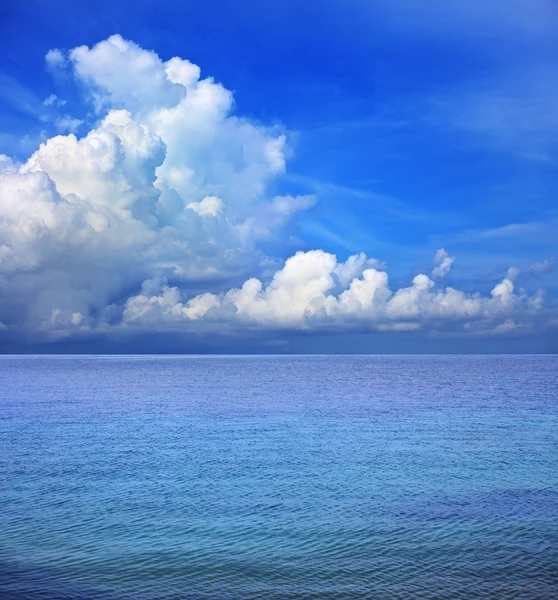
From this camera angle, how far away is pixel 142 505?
2995 centimetres

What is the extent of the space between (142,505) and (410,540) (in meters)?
13.9

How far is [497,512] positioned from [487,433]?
1105 inches

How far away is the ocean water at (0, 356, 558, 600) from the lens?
66.8 feet

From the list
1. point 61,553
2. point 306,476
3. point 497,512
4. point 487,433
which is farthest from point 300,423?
point 61,553

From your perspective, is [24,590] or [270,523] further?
[270,523]

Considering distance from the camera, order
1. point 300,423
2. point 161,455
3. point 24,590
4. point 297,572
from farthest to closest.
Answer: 1. point 300,423
2. point 161,455
3. point 297,572
4. point 24,590

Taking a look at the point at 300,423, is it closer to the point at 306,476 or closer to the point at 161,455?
the point at 161,455

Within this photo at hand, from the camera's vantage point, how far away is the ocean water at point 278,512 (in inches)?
802

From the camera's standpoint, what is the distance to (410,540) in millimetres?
24453

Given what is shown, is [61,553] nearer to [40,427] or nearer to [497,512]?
[497,512]

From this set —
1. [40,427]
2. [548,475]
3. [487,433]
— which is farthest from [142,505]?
[487,433]

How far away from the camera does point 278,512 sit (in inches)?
1133

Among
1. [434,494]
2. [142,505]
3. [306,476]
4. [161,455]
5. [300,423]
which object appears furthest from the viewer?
[300,423]

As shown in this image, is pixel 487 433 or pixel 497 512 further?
pixel 487 433
